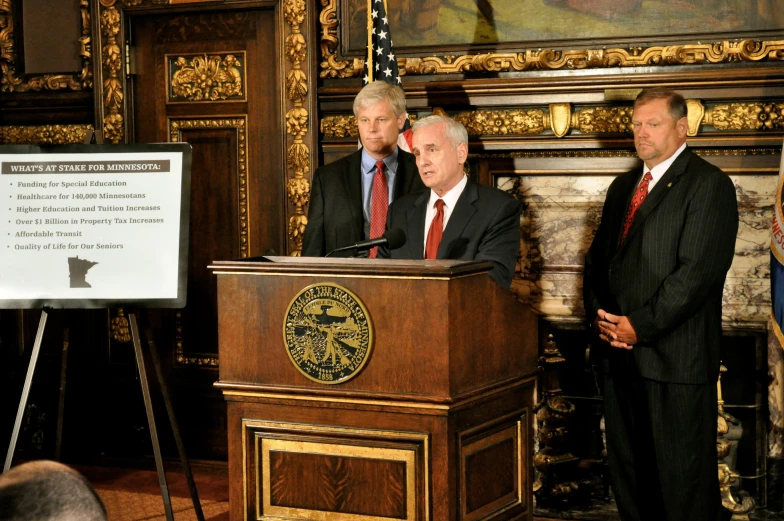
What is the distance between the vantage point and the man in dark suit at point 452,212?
3.65m

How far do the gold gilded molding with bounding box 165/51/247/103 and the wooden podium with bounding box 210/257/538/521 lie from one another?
2.50 metres

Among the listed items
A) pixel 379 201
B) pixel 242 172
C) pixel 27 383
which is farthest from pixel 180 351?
pixel 379 201

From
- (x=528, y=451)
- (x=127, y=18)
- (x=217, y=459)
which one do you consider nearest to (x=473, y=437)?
(x=528, y=451)

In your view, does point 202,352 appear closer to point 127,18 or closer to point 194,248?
point 194,248

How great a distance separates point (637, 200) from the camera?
421cm

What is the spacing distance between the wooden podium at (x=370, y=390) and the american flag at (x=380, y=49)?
1.80 meters

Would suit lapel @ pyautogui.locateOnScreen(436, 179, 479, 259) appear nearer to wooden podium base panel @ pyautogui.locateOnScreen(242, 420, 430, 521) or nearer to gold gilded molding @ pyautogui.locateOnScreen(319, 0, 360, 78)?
wooden podium base panel @ pyautogui.locateOnScreen(242, 420, 430, 521)

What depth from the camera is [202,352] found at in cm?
580

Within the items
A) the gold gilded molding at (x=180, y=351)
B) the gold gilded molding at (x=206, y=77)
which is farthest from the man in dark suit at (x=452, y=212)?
the gold gilded molding at (x=180, y=351)

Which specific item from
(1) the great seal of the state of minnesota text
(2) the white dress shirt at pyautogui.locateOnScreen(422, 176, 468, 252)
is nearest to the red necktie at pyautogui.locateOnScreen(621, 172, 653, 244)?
(2) the white dress shirt at pyautogui.locateOnScreen(422, 176, 468, 252)

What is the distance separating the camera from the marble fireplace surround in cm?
472

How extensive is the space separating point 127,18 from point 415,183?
2.35m

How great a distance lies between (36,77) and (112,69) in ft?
1.64

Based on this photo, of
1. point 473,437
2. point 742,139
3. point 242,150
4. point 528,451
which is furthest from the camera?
point 242,150
